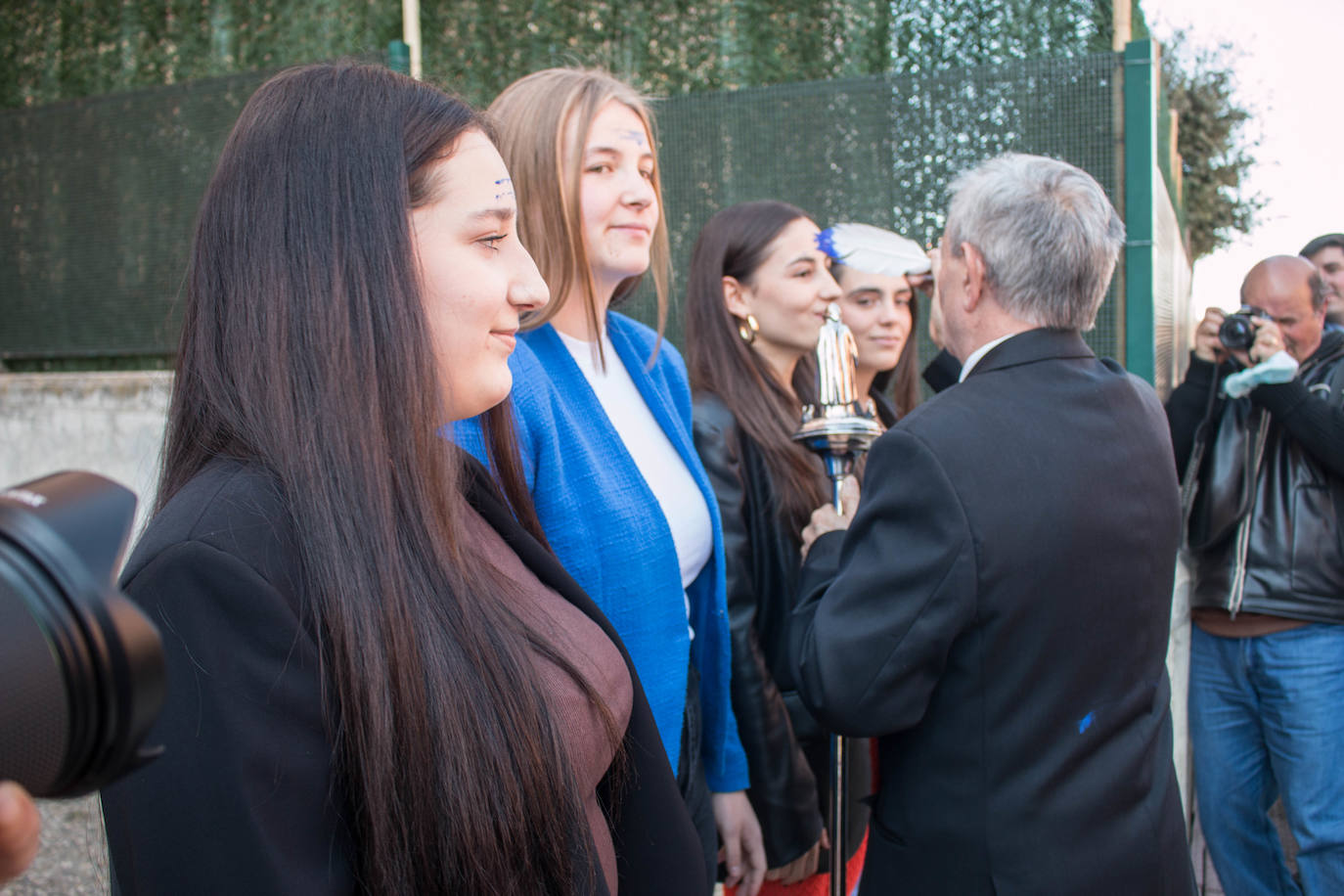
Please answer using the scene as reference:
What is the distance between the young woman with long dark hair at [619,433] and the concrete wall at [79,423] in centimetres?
440

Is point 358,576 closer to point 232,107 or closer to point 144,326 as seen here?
point 232,107

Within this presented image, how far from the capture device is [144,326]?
6832 millimetres

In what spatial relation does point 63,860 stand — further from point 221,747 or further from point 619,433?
point 221,747

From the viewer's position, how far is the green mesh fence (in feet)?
15.0

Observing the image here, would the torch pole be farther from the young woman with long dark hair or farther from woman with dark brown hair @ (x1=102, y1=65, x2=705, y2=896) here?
woman with dark brown hair @ (x1=102, y1=65, x2=705, y2=896)

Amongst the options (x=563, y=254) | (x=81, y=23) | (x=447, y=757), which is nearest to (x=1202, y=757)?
(x=563, y=254)

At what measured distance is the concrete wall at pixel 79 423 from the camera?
5.80 metres

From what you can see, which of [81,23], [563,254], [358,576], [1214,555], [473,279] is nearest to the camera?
[358,576]

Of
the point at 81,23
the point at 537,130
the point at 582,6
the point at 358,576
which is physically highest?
the point at 81,23

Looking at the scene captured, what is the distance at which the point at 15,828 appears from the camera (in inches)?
24.0

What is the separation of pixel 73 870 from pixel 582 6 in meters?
5.32

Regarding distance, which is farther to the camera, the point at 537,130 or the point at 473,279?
the point at 537,130

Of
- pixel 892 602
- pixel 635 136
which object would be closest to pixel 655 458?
Answer: pixel 892 602

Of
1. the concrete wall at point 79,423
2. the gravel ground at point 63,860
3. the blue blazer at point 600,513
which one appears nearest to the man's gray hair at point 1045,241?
the blue blazer at point 600,513
